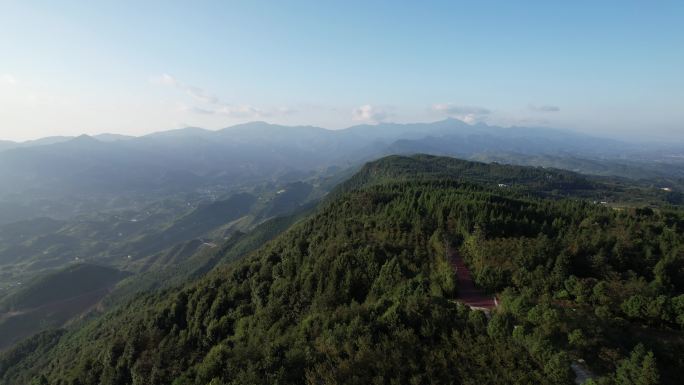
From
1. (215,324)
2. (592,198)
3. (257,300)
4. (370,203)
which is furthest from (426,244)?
(592,198)

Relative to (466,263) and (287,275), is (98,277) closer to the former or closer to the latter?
(287,275)

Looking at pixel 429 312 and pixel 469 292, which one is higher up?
pixel 429 312

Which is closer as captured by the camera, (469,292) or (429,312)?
(429,312)

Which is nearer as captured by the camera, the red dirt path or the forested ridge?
the forested ridge

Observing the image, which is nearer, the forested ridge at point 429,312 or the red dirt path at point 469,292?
the forested ridge at point 429,312
